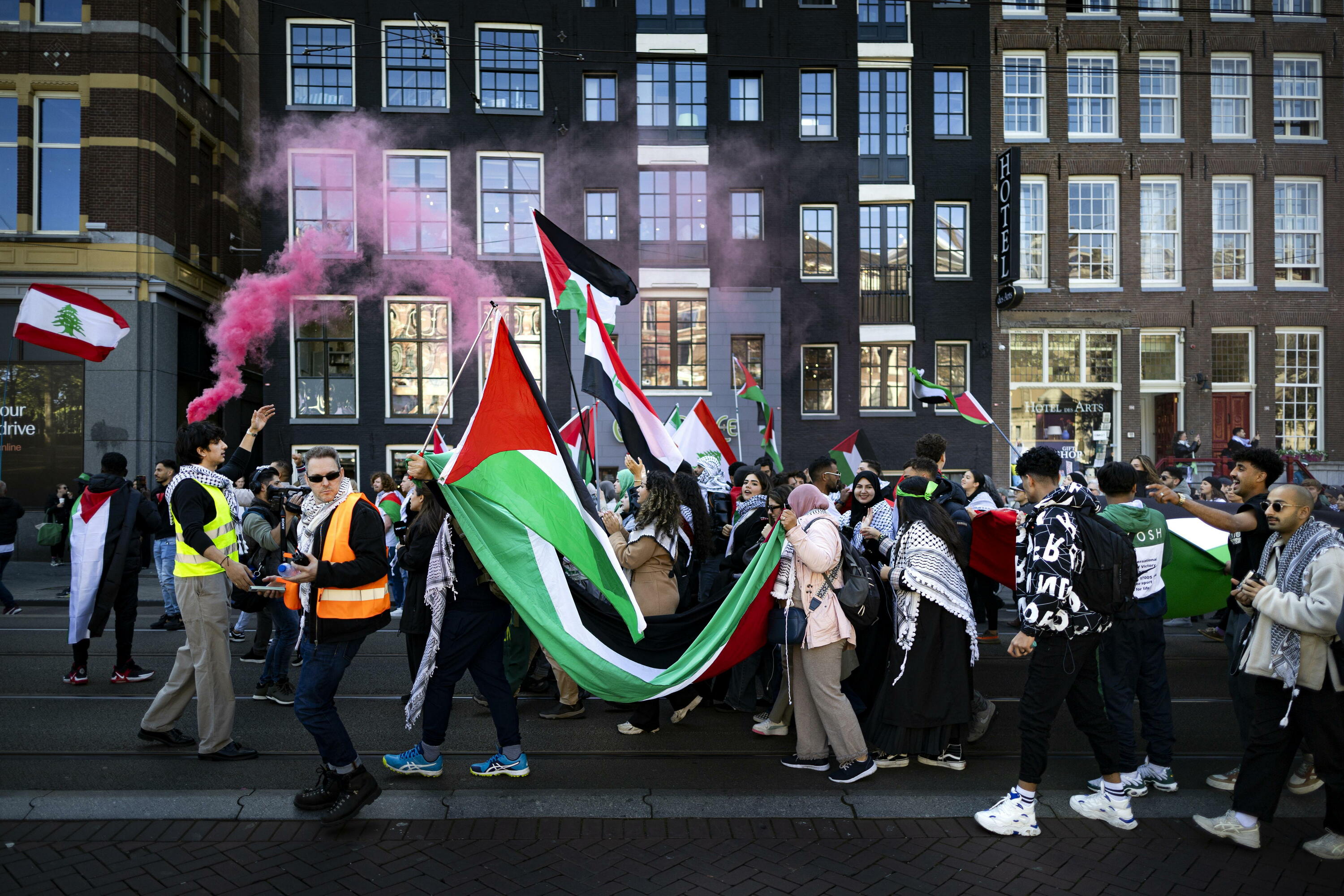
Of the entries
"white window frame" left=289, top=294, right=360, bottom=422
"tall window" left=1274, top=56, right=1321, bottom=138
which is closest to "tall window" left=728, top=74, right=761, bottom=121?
"white window frame" left=289, top=294, right=360, bottom=422

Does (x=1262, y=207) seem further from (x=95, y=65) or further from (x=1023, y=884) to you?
(x=95, y=65)

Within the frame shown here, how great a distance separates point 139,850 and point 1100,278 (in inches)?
921

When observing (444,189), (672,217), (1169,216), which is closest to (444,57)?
(444,189)

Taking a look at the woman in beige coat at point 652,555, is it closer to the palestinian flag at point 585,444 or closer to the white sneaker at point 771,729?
the palestinian flag at point 585,444

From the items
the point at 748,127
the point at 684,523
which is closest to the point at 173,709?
the point at 684,523

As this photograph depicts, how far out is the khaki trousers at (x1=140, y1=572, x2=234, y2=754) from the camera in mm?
5477

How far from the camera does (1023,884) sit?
13.4ft

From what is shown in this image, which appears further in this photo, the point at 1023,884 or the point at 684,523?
the point at 684,523

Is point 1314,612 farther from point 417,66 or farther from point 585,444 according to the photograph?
point 417,66

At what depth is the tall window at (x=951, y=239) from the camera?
73.5ft

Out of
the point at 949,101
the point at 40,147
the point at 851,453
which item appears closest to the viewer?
the point at 851,453

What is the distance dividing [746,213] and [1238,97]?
42.2ft

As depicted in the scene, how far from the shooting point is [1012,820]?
4598 millimetres

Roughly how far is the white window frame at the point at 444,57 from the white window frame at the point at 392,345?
466 cm
